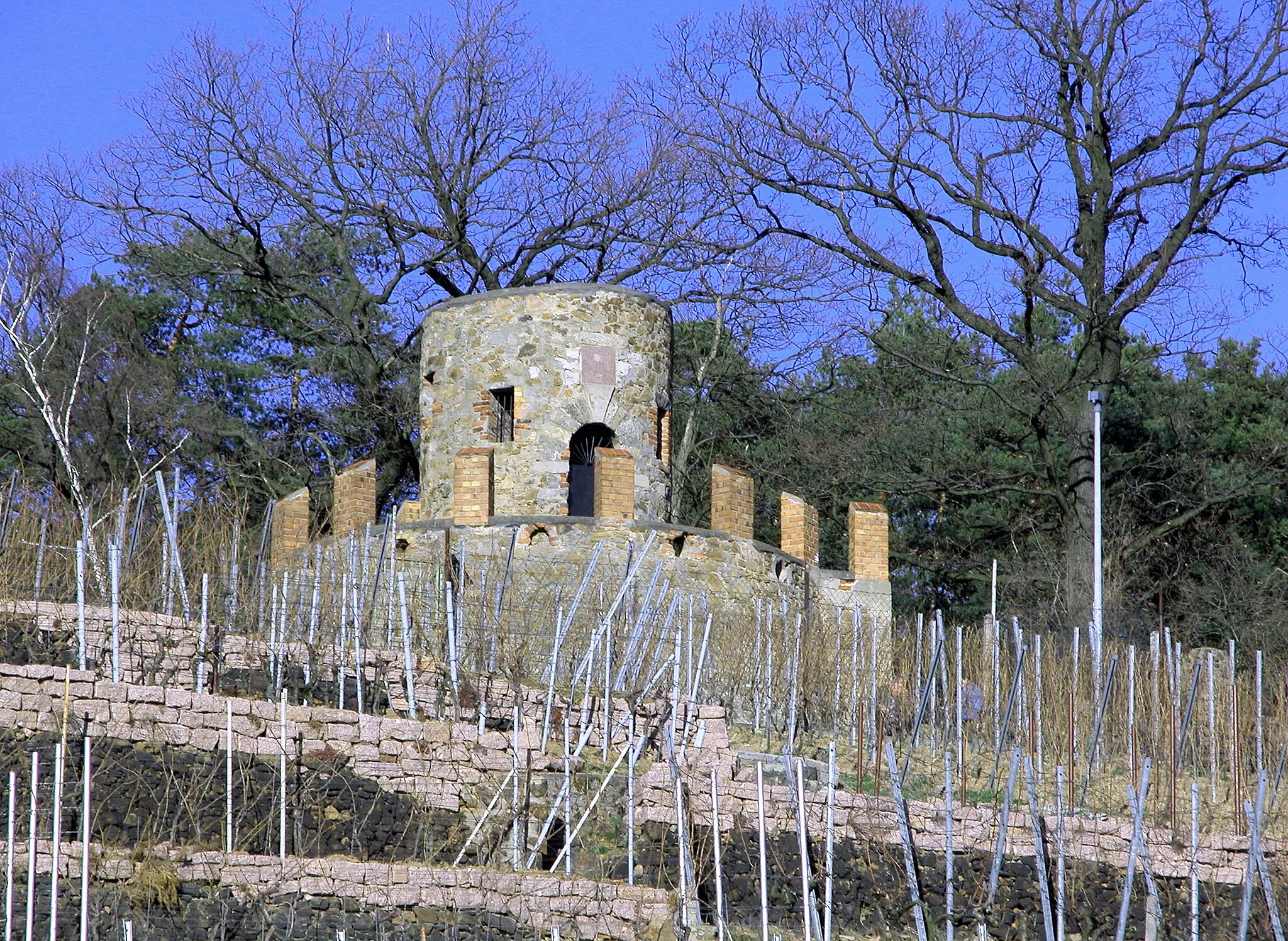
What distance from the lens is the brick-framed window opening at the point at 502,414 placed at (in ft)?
62.2

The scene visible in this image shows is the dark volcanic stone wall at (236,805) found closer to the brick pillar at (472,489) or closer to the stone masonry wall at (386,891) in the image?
the stone masonry wall at (386,891)

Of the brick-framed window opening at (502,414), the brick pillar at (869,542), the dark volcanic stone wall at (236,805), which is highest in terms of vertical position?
the brick-framed window opening at (502,414)

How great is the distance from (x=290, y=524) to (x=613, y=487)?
3.83 m

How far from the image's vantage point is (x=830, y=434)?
26.8 m

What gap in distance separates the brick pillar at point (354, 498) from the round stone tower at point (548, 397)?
25.9 inches

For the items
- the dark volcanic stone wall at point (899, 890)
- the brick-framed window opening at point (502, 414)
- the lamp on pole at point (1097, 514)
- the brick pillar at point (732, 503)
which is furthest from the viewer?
the brick-framed window opening at point (502, 414)

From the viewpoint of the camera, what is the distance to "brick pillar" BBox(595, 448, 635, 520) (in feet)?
57.8

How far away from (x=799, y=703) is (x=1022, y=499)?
12.4 m

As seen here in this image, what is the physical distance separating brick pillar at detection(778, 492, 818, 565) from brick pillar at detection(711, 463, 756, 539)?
795mm

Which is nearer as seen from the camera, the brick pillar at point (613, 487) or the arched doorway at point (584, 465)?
the brick pillar at point (613, 487)

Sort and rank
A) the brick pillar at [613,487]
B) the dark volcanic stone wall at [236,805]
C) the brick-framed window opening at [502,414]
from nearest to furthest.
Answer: the dark volcanic stone wall at [236,805], the brick pillar at [613,487], the brick-framed window opening at [502,414]

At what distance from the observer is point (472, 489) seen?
17.7 meters

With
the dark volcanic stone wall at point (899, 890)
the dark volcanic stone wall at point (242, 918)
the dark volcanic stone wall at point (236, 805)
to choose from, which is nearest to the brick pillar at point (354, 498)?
the dark volcanic stone wall at point (236, 805)

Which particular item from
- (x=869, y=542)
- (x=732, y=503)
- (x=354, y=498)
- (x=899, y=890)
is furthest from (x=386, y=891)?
(x=869, y=542)
